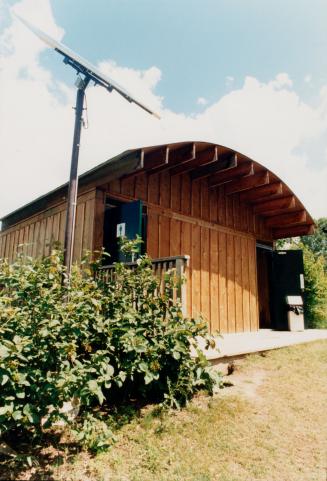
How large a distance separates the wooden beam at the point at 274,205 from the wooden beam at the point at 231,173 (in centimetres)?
162

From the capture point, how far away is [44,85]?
4625mm

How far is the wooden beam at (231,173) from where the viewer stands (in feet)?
23.2

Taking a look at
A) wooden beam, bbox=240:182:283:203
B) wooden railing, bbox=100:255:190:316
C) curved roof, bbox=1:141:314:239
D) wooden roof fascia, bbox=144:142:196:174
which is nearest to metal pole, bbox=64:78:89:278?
wooden railing, bbox=100:255:190:316

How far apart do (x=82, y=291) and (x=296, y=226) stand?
7.96m

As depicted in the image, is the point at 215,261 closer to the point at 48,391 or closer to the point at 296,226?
the point at 296,226

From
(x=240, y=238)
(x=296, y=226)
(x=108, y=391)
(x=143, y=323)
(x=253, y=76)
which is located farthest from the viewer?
(x=296, y=226)

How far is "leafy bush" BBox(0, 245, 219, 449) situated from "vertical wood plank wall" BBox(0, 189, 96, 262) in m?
1.05

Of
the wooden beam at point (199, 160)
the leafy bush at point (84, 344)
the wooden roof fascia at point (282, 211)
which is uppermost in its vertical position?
the wooden beam at point (199, 160)

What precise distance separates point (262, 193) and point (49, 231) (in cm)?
536

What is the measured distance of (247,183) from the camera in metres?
7.76

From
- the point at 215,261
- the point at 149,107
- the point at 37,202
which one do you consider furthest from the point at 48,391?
the point at 37,202

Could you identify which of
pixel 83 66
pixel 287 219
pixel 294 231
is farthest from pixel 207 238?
pixel 83 66

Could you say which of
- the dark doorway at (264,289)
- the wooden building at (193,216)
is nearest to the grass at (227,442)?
the wooden building at (193,216)

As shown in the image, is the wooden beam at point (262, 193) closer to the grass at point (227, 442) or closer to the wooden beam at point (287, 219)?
the wooden beam at point (287, 219)
